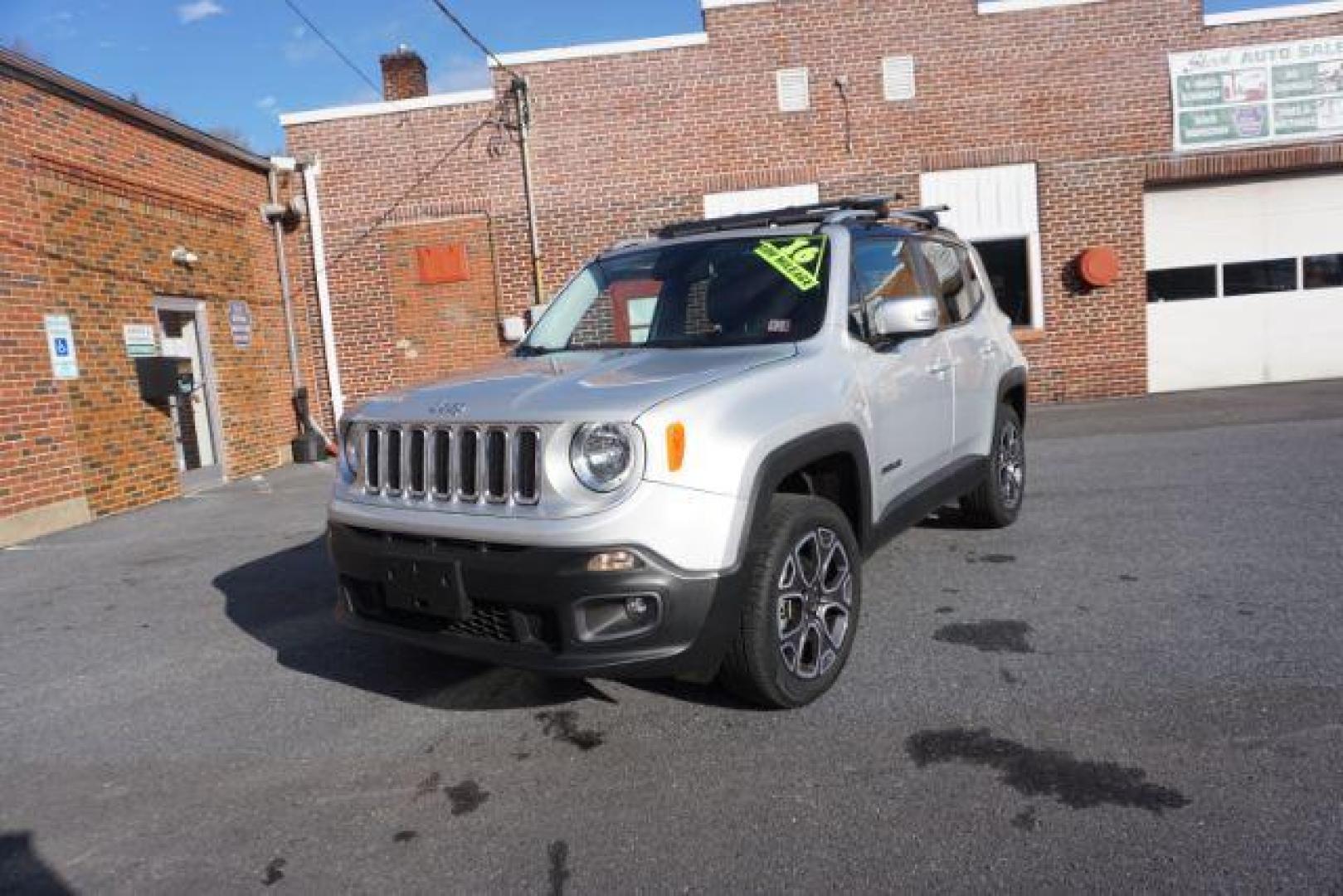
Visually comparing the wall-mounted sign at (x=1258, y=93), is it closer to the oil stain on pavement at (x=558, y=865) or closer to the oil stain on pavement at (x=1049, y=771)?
the oil stain on pavement at (x=1049, y=771)

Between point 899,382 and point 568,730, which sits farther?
point 899,382

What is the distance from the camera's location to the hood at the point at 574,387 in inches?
108

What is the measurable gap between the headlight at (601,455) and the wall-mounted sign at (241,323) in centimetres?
959

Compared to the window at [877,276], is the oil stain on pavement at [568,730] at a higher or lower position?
lower

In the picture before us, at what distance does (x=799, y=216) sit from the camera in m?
4.17

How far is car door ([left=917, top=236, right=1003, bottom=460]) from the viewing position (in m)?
4.61

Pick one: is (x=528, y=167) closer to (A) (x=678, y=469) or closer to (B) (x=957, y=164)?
(B) (x=957, y=164)

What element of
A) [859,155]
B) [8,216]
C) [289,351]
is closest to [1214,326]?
[859,155]

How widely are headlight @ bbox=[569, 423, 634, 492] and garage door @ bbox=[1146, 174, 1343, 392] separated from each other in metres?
11.7

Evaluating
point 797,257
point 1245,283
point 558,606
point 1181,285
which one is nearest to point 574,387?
point 558,606

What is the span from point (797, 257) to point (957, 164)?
8.88 meters

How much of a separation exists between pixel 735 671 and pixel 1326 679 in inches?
82.1

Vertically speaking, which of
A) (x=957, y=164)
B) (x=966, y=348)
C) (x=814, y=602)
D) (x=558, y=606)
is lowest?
(x=814, y=602)

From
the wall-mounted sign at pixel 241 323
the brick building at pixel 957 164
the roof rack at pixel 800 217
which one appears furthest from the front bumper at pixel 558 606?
the brick building at pixel 957 164
